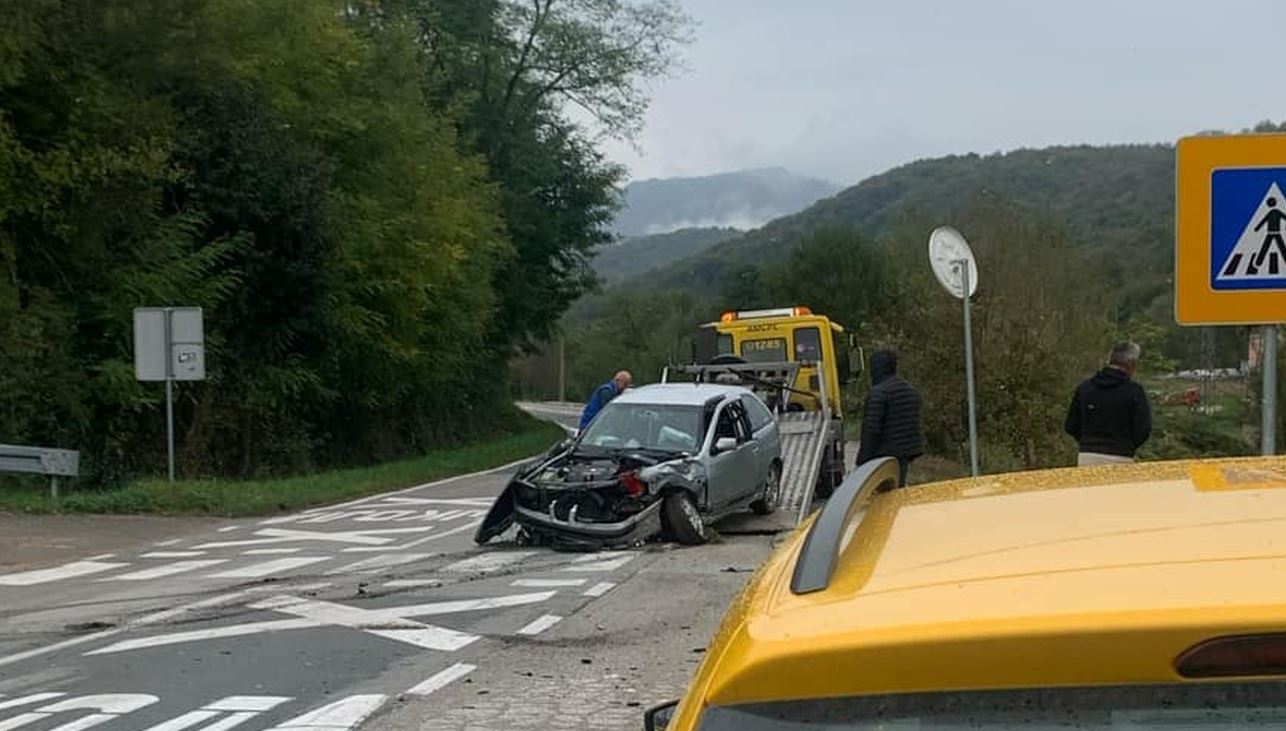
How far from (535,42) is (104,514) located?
29.2m

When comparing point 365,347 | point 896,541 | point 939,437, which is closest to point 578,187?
point 365,347

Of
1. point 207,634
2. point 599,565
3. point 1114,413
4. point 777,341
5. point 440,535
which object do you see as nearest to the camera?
point 207,634

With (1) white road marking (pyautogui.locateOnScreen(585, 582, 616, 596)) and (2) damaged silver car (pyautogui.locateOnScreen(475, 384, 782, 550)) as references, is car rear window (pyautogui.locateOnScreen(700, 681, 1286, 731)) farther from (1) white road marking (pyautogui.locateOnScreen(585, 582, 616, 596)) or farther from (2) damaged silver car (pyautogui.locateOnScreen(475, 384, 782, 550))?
(2) damaged silver car (pyautogui.locateOnScreen(475, 384, 782, 550))

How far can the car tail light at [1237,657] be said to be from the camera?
1.60 meters

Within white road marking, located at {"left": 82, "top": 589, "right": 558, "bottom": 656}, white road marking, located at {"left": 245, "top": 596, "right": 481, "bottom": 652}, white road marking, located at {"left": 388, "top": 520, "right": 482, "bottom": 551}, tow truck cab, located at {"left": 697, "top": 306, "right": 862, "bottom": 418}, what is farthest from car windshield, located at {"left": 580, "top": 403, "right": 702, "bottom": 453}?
tow truck cab, located at {"left": 697, "top": 306, "right": 862, "bottom": 418}

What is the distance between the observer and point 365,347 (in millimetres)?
30203

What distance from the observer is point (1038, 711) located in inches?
66.0

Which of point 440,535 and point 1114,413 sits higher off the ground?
point 1114,413

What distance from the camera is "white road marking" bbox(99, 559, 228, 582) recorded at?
1275cm

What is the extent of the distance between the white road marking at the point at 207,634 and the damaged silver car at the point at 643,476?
4.40 meters

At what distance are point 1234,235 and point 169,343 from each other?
621 inches

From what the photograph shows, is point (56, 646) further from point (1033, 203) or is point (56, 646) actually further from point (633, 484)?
point (1033, 203)

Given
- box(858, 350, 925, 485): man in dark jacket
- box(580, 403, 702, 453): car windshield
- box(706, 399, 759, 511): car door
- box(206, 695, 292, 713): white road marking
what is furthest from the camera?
box(580, 403, 702, 453): car windshield

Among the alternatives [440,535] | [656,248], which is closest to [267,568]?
[440,535]
